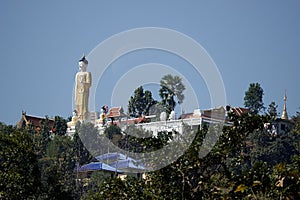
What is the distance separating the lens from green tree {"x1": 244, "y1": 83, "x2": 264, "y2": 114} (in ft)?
182

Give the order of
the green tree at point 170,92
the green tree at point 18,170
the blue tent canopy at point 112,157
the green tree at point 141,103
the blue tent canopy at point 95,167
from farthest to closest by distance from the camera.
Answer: the green tree at point 141,103 → the green tree at point 170,92 → the blue tent canopy at point 95,167 → the blue tent canopy at point 112,157 → the green tree at point 18,170

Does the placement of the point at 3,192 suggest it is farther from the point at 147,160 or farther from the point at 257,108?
the point at 257,108

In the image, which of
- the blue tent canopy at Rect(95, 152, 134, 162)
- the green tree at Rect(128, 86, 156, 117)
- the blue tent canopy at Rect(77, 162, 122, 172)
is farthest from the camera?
the green tree at Rect(128, 86, 156, 117)

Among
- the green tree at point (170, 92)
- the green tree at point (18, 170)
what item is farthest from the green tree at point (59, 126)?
the green tree at point (18, 170)

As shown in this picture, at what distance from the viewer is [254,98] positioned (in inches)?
2202

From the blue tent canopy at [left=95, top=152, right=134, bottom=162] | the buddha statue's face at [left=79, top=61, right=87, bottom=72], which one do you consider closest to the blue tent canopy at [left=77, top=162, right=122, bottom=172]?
the blue tent canopy at [left=95, top=152, right=134, bottom=162]

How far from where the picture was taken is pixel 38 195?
65.9ft

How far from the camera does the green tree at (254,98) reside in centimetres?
5553

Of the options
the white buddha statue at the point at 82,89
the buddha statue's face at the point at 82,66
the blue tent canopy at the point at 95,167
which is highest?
the buddha statue's face at the point at 82,66

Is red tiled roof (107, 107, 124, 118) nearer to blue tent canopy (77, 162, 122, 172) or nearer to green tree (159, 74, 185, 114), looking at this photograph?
green tree (159, 74, 185, 114)

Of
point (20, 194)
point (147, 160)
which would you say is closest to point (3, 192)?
point (20, 194)

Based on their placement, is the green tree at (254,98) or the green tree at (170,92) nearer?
the green tree at (170,92)

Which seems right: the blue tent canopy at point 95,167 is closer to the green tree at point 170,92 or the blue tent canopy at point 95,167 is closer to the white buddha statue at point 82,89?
the green tree at point 170,92

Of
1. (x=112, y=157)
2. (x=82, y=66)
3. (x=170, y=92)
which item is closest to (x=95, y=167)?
(x=112, y=157)
